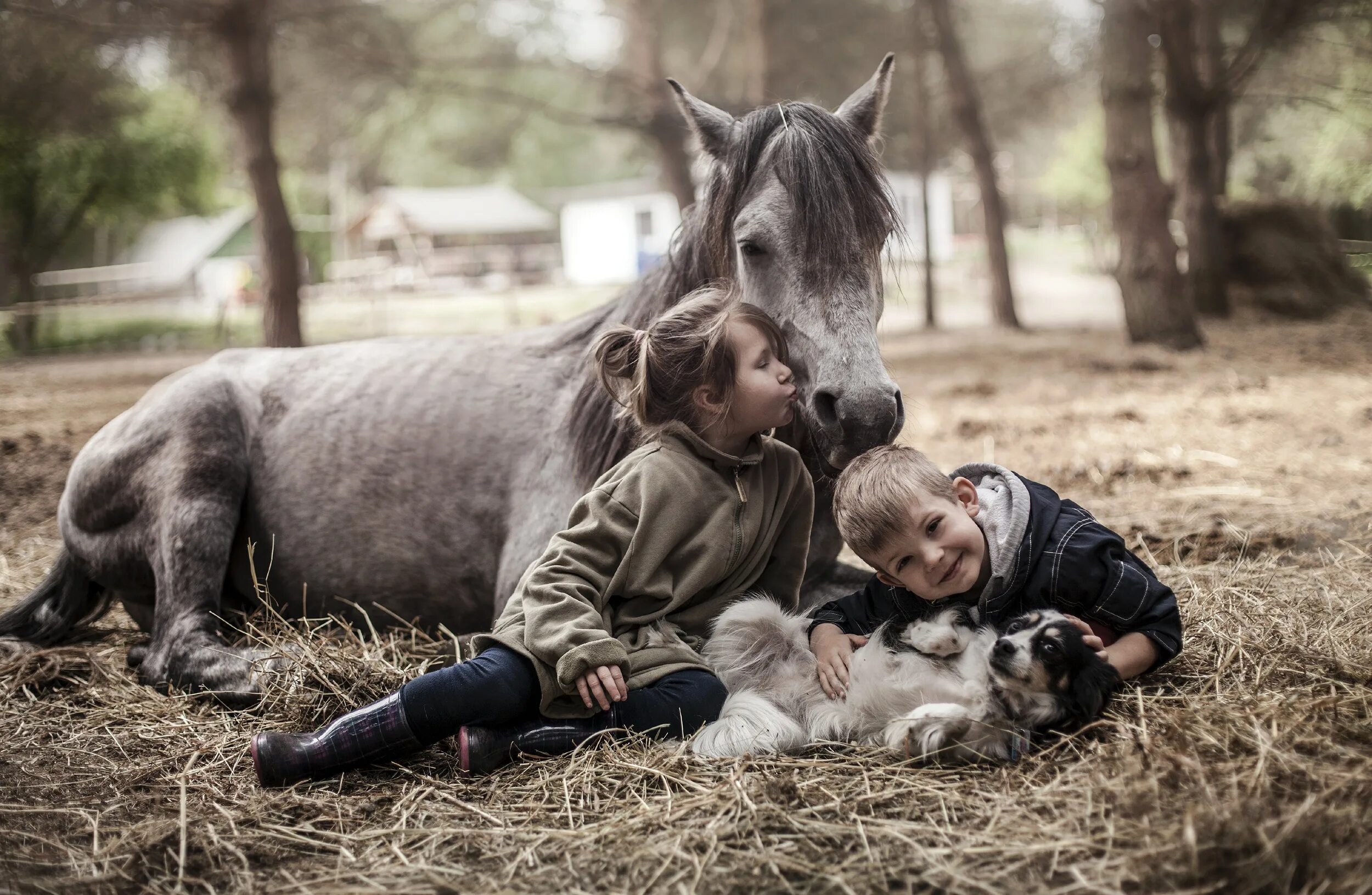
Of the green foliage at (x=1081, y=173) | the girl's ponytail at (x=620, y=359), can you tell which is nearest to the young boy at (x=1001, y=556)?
the girl's ponytail at (x=620, y=359)

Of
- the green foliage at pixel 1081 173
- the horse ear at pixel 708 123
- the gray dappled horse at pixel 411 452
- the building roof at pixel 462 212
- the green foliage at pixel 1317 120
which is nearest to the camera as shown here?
the gray dappled horse at pixel 411 452

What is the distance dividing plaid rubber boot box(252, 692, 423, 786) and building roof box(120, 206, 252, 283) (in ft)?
137

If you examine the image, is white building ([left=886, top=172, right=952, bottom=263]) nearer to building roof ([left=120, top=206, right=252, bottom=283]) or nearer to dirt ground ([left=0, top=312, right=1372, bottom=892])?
building roof ([left=120, top=206, right=252, bottom=283])

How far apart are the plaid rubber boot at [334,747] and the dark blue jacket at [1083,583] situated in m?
1.23

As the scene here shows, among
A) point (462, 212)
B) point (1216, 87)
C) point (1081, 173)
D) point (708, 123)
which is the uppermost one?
point (1081, 173)

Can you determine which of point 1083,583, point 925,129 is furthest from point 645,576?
point 925,129

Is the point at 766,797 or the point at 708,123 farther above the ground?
the point at 708,123

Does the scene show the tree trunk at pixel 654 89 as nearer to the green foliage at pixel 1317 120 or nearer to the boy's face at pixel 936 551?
the green foliage at pixel 1317 120

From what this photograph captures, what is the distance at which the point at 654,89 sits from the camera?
1252 centimetres

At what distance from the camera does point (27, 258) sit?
72.1 ft

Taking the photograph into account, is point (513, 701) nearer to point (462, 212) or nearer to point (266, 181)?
point (266, 181)

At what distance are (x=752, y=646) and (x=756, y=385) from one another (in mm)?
627

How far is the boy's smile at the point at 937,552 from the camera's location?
220 centimetres

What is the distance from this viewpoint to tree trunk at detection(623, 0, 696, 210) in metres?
12.3
